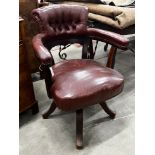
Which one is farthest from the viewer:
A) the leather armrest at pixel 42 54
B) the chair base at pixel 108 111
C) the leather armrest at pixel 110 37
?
the chair base at pixel 108 111

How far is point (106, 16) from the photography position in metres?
2.21

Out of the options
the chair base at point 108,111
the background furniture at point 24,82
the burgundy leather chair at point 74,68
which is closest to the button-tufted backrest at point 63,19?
the burgundy leather chair at point 74,68

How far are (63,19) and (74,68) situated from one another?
0.44 m

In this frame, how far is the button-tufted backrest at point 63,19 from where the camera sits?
1728 millimetres

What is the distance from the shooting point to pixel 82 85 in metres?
1.46

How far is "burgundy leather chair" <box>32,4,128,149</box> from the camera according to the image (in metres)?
1.41

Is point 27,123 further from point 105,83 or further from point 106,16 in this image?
point 106,16

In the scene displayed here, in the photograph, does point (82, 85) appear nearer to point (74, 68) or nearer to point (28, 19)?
point (74, 68)

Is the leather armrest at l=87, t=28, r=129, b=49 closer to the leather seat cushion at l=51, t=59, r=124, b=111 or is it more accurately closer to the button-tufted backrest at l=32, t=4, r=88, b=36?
the button-tufted backrest at l=32, t=4, r=88, b=36

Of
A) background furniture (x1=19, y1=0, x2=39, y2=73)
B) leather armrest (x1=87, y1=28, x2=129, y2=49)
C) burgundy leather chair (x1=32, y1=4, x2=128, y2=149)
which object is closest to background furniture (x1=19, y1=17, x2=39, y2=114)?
burgundy leather chair (x1=32, y1=4, x2=128, y2=149)

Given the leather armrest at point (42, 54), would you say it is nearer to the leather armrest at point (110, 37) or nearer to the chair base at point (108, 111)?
the leather armrest at point (110, 37)
